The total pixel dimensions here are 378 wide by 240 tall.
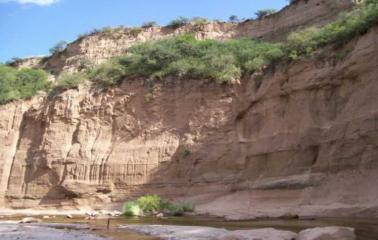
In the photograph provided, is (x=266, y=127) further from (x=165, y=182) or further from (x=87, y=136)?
(x=87, y=136)

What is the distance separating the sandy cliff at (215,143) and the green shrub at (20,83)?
112 cm

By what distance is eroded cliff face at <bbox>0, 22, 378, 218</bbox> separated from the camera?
23531 mm

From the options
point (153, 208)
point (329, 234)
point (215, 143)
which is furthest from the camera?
point (215, 143)

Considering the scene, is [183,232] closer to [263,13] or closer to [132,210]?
[132,210]

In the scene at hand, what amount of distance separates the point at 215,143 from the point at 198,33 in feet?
56.7

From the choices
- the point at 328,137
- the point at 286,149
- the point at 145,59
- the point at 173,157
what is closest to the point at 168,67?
the point at 145,59

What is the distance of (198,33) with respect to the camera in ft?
151

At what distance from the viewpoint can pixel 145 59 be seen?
127 feet

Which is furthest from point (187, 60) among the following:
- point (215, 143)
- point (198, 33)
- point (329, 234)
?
point (329, 234)

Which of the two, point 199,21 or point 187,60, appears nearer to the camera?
point 187,60

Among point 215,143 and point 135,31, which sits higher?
point 135,31

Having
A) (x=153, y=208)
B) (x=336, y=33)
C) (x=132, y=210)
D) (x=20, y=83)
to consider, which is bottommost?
(x=132, y=210)

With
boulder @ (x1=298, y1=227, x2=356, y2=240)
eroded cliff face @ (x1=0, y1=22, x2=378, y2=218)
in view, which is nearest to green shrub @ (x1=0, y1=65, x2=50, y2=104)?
eroded cliff face @ (x1=0, y1=22, x2=378, y2=218)

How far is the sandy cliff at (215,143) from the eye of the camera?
23.5 meters
